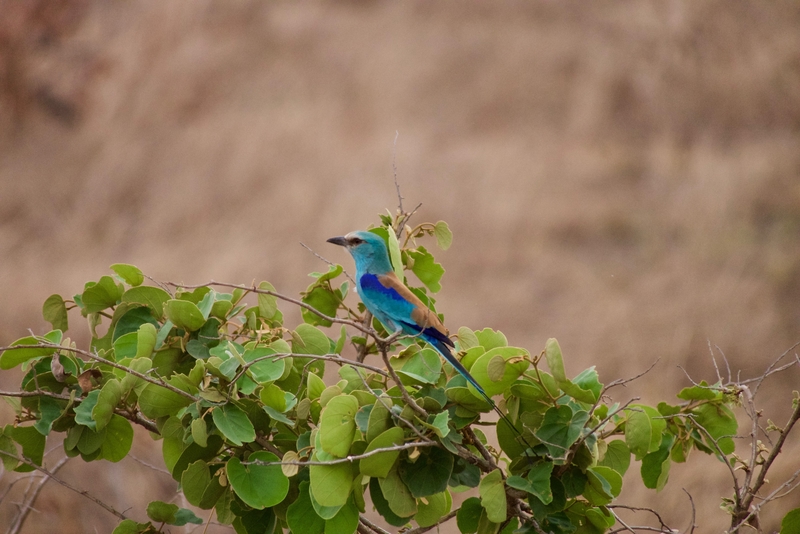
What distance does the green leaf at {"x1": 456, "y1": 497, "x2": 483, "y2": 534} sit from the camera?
5.70ft

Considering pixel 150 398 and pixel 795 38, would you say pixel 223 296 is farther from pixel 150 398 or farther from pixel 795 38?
pixel 795 38

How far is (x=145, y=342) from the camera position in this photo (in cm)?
179

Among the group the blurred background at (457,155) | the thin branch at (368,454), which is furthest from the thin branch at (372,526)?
the blurred background at (457,155)

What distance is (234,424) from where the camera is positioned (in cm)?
165

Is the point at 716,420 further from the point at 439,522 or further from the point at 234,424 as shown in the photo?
the point at 234,424

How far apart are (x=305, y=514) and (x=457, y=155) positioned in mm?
7481

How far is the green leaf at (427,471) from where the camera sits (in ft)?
5.30

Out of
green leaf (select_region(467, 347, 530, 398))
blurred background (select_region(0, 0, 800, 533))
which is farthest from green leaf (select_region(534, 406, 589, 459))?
blurred background (select_region(0, 0, 800, 533))

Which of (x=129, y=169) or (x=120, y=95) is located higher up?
(x=120, y=95)

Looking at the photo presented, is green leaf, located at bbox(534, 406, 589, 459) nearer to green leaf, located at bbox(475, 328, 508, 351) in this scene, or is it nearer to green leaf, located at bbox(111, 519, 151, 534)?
green leaf, located at bbox(475, 328, 508, 351)

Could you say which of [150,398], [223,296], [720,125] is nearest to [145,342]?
[150,398]

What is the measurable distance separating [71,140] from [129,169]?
98cm

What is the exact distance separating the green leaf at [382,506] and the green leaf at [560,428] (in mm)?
349

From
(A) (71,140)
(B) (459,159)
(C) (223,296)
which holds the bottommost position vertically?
(C) (223,296)
